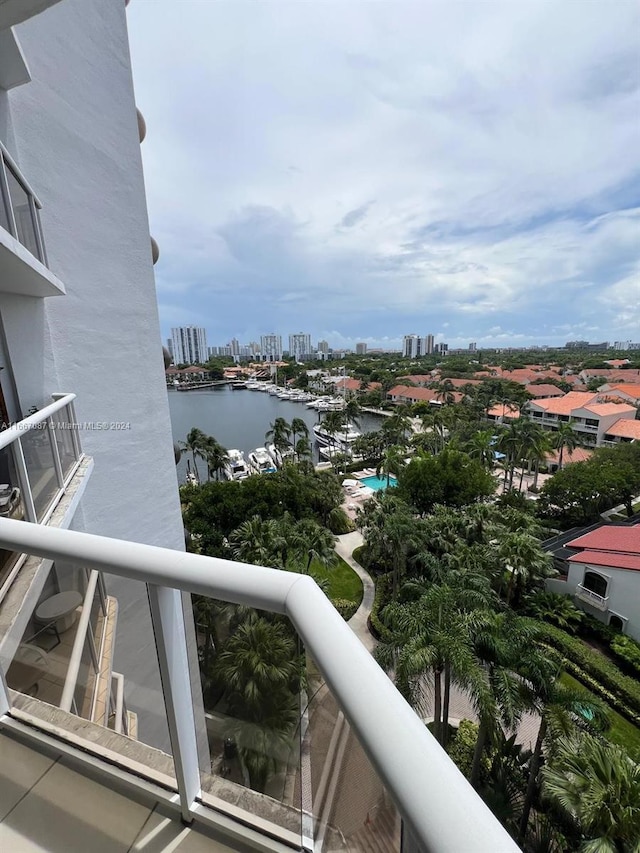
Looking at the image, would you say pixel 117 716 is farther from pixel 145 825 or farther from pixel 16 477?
pixel 16 477

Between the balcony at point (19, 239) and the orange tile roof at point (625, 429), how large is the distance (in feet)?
145

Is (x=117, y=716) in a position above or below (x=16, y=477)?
below

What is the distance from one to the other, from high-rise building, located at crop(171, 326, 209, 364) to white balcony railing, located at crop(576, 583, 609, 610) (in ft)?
529

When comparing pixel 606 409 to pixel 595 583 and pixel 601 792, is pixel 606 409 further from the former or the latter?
pixel 601 792

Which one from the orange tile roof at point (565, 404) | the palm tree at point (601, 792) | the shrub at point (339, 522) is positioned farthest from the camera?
the orange tile roof at point (565, 404)

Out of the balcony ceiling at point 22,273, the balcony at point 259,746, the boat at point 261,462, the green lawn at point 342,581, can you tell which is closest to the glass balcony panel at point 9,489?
the balcony at point 259,746

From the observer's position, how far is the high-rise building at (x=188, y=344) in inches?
6403

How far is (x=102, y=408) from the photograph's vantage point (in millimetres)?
6289

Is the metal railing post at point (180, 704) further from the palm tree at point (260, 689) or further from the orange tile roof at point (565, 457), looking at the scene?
the orange tile roof at point (565, 457)

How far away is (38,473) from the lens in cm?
359

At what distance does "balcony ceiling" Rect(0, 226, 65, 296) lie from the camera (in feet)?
12.1

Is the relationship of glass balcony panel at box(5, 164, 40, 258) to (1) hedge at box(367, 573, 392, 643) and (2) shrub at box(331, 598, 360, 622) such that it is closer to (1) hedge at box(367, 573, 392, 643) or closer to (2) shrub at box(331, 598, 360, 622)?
(1) hedge at box(367, 573, 392, 643)

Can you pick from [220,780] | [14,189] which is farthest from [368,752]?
[14,189]

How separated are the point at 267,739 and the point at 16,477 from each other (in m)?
2.97
